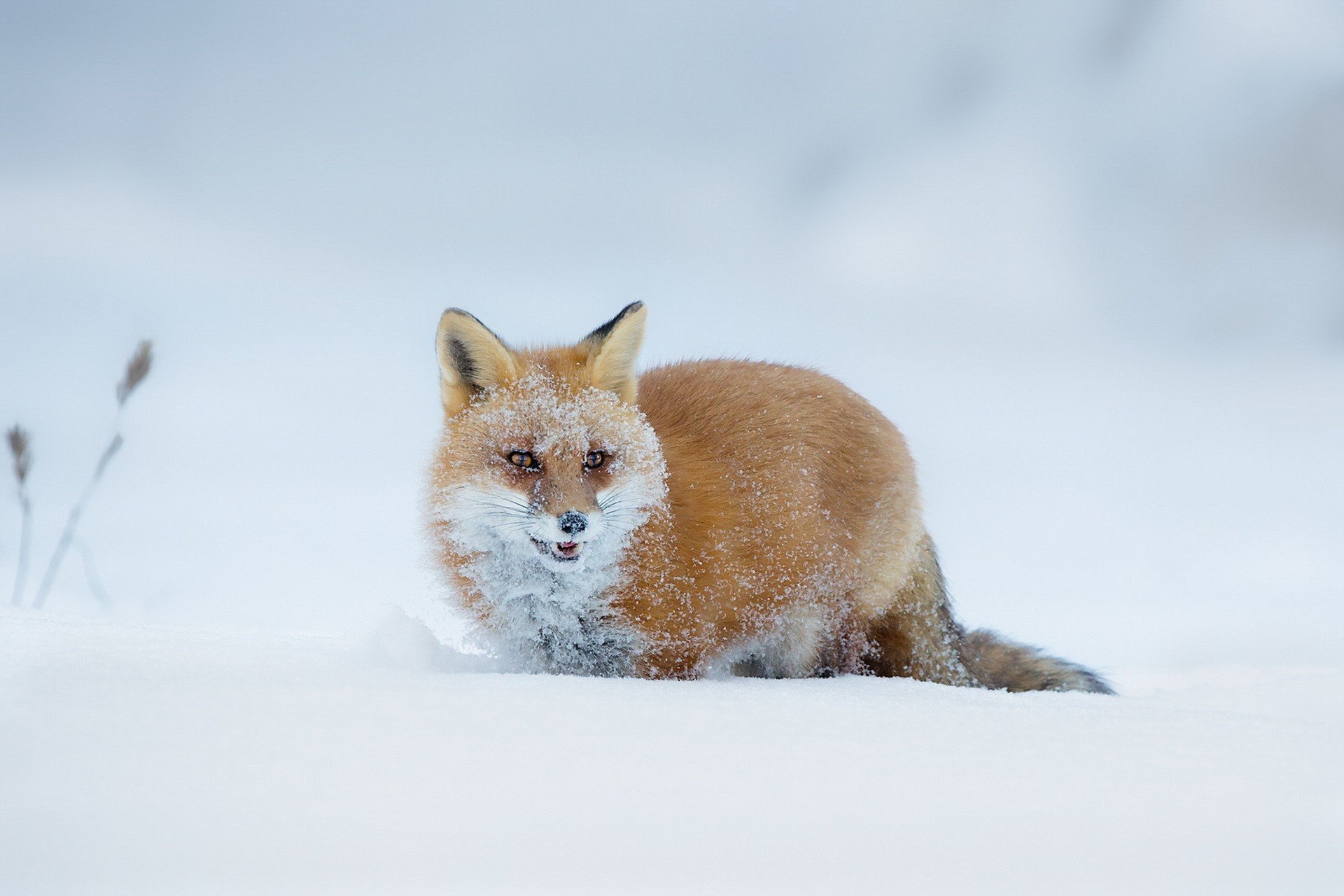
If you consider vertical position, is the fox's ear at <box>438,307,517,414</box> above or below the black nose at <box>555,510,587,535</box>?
above

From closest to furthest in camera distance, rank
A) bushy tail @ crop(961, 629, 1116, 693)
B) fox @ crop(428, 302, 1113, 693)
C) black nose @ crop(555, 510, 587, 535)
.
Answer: black nose @ crop(555, 510, 587, 535)
fox @ crop(428, 302, 1113, 693)
bushy tail @ crop(961, 629, 1116, 693)

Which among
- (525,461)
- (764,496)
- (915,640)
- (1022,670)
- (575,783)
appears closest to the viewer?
(575,783)

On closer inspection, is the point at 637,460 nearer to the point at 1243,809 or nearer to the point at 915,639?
the point at 915,639

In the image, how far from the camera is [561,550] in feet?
8.82

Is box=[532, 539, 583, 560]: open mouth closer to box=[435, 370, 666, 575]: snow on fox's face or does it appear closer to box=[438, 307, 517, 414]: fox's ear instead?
box=[435, 370, 666, 575]: snow on fox's face

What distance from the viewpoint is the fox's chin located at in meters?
2.68

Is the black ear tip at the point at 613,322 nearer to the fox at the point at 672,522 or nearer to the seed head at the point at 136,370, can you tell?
the fox at the point at 672,522

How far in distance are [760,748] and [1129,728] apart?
3.25ft

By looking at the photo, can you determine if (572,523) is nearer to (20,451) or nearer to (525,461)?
(525,461)

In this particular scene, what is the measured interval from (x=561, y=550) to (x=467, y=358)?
78 centimetres

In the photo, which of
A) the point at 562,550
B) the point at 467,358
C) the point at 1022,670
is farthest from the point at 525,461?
the point at 1022,670

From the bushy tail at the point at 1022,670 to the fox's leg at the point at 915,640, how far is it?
20 centimetres

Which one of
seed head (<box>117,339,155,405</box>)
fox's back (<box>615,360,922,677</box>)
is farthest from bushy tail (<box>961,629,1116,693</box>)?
seed head (<box>117,339,155,405</box>)

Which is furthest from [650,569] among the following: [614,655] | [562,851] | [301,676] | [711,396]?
[562,851]
